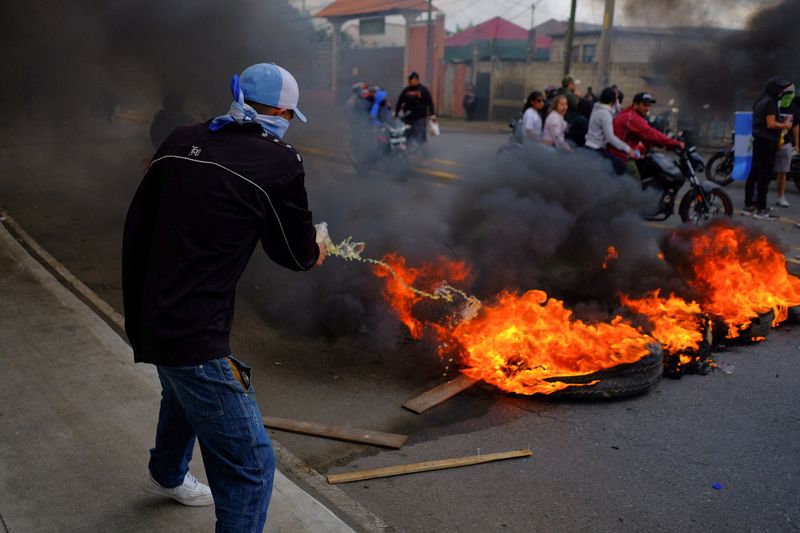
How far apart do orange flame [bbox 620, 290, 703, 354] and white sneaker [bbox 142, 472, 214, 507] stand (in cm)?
293

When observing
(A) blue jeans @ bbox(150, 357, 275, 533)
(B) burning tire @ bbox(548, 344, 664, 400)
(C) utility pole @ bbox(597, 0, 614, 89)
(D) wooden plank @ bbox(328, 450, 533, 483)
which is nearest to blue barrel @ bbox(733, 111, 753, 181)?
(B) burning tire @ bbox(548, 344, 664, 400)

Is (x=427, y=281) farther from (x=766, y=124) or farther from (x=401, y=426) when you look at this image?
(x=766, y=124)

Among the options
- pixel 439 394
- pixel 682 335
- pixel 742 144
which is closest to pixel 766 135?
pixel 742 144

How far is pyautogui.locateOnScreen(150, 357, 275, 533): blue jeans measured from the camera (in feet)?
7.20

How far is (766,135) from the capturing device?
29.9 ft

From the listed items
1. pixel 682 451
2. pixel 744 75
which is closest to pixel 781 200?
pixel 744 75

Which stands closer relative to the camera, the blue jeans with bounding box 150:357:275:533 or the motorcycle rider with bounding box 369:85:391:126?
the blue jeans with bounding box 150:357:275:533

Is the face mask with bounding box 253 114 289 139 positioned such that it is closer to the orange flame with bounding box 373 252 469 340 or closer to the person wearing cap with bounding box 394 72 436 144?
the orange flame with bounding box 373 252 469 340

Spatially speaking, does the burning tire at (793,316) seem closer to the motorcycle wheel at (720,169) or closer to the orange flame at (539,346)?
the orange flame at (539,346)

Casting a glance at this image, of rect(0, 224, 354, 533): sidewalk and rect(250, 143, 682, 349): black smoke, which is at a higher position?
rect(250, 143, 682, 349): black smoke

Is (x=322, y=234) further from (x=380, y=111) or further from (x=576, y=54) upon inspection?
(x=576, y=54)

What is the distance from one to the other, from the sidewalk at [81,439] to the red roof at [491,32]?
4557 centimetres

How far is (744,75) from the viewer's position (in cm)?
1451

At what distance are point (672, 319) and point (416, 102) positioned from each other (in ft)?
29.6
